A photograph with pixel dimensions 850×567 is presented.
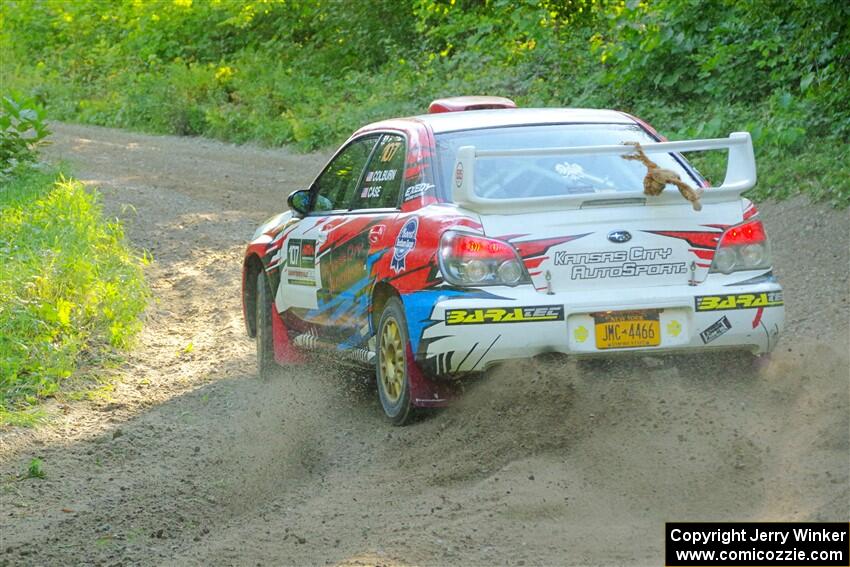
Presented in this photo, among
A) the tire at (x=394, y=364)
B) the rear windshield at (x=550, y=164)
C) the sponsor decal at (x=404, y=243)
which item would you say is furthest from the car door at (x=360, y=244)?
the rear windshield at (x=550, y=164)

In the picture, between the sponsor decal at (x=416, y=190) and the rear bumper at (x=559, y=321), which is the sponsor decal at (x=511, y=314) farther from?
the sponsor decal at (x=416, y=190)

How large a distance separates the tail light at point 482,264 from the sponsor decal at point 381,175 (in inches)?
46.1

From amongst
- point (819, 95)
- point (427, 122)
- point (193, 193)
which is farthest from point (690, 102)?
point (427, 122)

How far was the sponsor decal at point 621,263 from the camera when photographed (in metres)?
5.89

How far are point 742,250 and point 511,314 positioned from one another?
3.95 ft

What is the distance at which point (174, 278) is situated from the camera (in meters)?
11.5

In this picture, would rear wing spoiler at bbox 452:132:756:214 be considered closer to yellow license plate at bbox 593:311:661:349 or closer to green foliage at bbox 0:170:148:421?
yellow license plate at bbox 593:311:661:349

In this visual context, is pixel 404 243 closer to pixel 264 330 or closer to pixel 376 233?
pixel 376 233

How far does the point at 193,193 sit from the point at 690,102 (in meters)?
6.13

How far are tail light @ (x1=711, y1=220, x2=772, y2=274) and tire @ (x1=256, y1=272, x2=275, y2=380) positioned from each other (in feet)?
10.8

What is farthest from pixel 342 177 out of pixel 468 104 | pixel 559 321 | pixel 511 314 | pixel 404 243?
pixel 559 321

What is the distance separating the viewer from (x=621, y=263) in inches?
233

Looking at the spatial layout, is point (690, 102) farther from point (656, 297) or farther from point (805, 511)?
point (805, 511)

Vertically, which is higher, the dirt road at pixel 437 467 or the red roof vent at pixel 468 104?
the red roof vent at pixel 468 104
